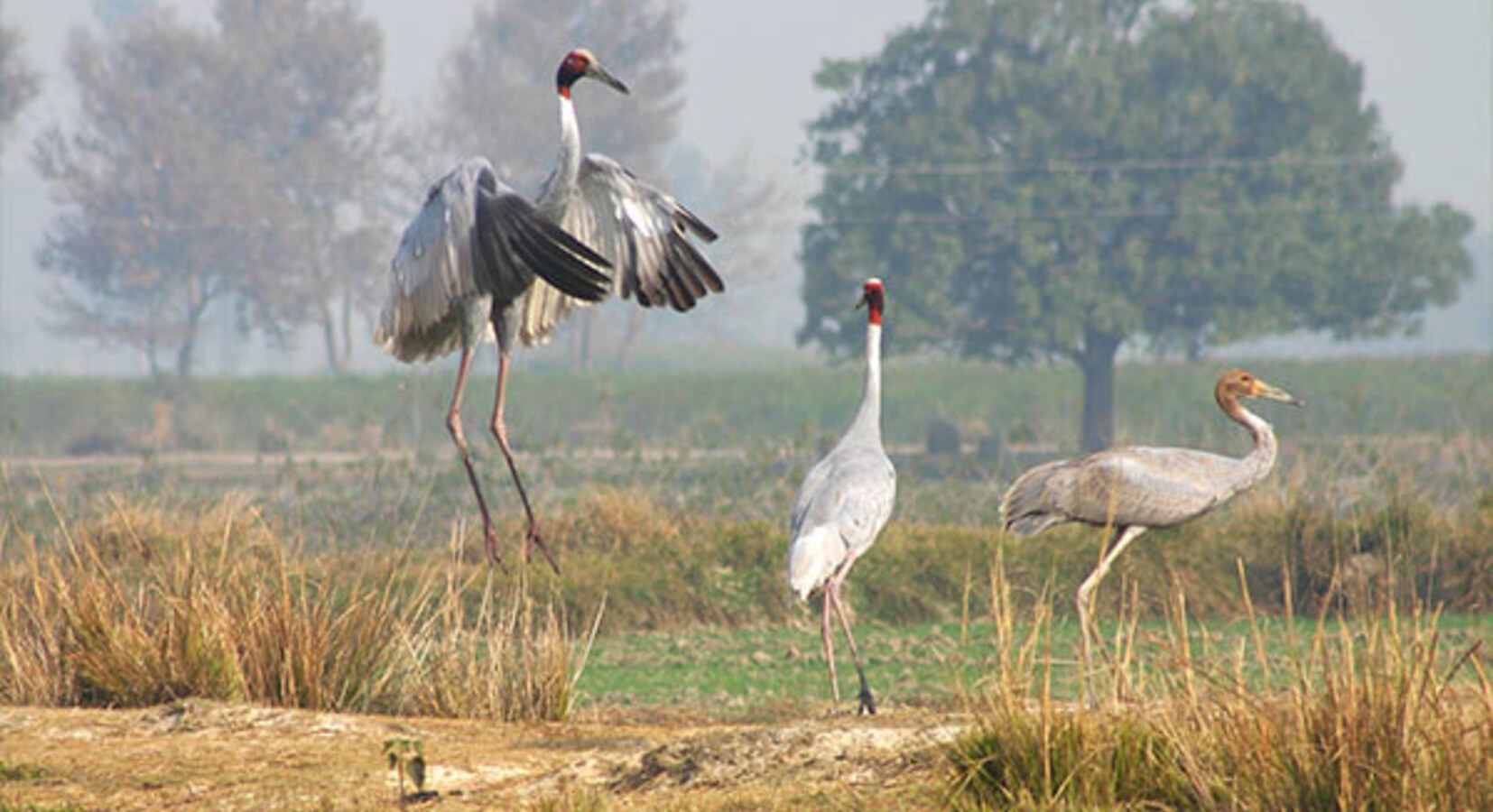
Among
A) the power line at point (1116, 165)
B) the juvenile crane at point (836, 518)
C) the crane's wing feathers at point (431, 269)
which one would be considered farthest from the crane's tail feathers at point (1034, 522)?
the power line at point (1116, 165)

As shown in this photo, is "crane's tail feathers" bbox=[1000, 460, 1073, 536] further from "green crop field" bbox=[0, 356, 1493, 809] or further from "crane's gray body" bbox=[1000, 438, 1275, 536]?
"green crop field" bbox=[0, 356, 1493, 809]

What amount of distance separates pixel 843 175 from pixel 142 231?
2914 cm

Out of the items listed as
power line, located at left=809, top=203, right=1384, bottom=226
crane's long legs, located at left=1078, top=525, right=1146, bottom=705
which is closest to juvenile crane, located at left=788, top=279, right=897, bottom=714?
crane's long legs, located at left=1078, top=525, right=1146, bottom=705

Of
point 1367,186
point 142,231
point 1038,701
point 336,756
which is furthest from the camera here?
point 142,231

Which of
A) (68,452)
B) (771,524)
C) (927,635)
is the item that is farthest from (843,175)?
(927,635)

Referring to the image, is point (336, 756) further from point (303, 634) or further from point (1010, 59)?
point (1010, 59)

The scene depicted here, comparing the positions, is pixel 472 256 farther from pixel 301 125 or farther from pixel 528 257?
pixel 301 125

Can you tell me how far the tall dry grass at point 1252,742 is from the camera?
5133mm

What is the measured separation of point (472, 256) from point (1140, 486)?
318cm

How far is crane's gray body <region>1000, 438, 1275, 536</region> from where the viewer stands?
916 centimetres

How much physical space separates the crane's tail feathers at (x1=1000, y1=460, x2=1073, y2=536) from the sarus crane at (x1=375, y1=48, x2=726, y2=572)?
5.67 feet

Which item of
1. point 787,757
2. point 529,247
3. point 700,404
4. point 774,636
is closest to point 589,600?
point 774,636

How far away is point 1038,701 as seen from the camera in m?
6.21

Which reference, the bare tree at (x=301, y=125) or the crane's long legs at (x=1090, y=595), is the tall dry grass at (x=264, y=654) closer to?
the crane's long legs at (x=1090, y=595)
